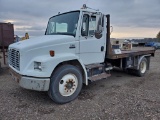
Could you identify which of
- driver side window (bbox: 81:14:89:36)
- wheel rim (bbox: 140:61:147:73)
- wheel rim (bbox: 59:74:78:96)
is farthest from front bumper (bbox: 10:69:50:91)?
wheel rim (bbox: 140:61:147:73)

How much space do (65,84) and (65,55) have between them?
76cm

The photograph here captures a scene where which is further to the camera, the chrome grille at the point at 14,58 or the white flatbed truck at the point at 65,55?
the chrome grille at the point at 14,58

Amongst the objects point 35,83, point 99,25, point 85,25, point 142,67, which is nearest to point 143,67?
point 142,67

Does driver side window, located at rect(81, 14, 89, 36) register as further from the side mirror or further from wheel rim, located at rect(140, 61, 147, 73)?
wheel rim, located at rect(140, 61, 147, 73)

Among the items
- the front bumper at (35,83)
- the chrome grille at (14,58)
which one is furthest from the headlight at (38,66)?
the chrome grille at (14,58)

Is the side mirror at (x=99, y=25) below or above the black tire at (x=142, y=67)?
above

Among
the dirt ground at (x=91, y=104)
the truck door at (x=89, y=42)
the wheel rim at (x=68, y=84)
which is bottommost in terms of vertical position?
the dirt ground at (x=91, y=104)

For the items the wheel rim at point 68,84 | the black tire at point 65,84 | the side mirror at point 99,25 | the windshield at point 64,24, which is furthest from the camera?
the side mirror at point 99,25

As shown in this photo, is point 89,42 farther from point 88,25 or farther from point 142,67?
point 142,67

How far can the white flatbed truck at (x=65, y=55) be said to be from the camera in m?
4.04

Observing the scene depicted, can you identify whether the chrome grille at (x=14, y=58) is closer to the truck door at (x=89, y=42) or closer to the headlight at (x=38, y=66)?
the headlight at (x=38, y=66)

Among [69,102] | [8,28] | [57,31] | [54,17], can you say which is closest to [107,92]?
[69,102]

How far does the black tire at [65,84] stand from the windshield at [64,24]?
42.8 inches

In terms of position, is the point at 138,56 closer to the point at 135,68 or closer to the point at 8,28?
the point at 135,68
